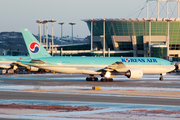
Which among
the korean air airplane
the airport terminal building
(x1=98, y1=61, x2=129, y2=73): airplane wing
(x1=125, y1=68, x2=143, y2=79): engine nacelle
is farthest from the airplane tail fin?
the airport terminal building

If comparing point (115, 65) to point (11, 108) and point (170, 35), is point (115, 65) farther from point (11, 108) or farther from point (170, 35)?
point (170, 35)

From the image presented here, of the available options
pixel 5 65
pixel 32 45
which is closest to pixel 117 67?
pixel 32 45

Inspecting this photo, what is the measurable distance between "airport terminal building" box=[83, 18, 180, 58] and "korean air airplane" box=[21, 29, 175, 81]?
60325 millimetres

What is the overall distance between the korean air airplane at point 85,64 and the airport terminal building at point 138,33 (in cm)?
6032

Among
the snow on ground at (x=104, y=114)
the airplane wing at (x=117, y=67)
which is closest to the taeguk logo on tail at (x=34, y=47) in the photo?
the airplane wing at (x=117, y=67)

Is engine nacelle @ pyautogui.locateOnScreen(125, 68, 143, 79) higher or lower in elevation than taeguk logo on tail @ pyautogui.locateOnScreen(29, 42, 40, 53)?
lower

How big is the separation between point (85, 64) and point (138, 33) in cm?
6802

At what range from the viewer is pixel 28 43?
44188 millimetres

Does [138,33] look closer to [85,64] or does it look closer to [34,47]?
[85,64]

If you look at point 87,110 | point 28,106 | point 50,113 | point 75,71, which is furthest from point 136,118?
point 75,71

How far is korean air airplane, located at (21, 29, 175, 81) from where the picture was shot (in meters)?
42.7

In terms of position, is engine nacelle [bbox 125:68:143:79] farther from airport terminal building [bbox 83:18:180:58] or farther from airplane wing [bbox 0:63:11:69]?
airport terminal building [bbox 83:18:180:58]

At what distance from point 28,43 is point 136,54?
2832 inches

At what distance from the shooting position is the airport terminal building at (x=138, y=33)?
352 ft
